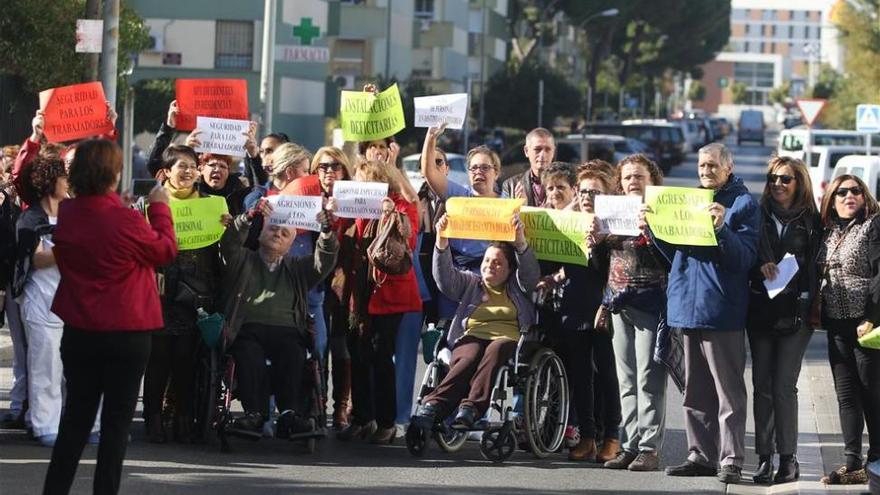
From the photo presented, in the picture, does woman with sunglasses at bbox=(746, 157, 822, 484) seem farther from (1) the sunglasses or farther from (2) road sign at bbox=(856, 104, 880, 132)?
(2) road sign at bbox=(856, 104, 880, 132)

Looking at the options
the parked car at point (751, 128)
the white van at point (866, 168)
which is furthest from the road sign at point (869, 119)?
the parked car at point (751, 128)

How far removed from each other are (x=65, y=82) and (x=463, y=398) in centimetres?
1237

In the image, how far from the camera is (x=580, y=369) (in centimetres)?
1028

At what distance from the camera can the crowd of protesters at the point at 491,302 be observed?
9.38 m

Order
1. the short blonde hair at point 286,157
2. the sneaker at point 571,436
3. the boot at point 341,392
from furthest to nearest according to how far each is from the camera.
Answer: the boot at point 341,392, the short blonde hair at point 286,157, the sneaker at point 571,436

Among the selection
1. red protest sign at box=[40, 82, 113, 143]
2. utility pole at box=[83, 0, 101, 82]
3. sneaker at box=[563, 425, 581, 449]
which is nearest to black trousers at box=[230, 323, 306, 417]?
sneaker at box=[563, 425, 581, 449]

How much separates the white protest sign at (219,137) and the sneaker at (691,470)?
142 inches

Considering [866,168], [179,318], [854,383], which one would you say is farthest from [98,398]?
[866,168]

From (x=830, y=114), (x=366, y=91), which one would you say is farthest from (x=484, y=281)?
(x=830, y=114)

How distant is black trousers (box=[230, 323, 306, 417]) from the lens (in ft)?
32.7

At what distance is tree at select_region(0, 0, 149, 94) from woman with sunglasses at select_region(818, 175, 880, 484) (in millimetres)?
12820

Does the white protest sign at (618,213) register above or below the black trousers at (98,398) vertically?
above

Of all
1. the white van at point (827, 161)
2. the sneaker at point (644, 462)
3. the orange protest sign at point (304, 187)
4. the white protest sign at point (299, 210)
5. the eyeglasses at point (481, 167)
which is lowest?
the sneaker at point (644, 462)

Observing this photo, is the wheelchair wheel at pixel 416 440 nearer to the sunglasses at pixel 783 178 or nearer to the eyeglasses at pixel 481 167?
the eyeglasses at pixel 481 167
